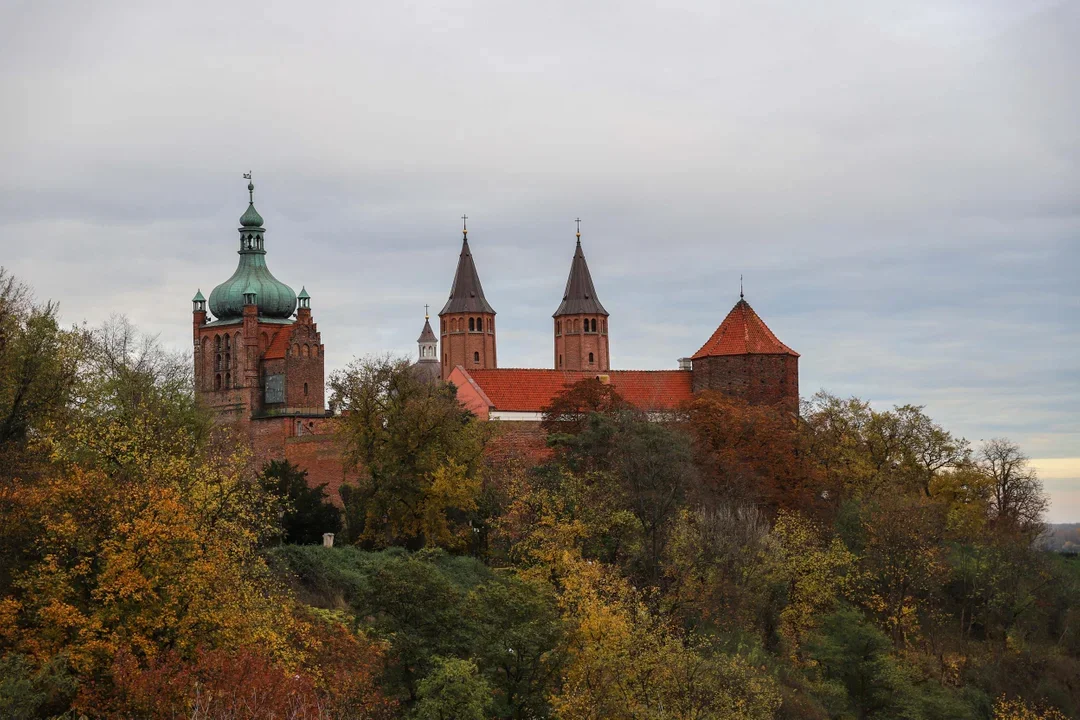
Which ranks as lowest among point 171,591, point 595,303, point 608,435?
point 171,591

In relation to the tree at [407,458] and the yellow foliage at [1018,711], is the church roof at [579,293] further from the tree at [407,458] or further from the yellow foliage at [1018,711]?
the yellow foliage at [1018,711]

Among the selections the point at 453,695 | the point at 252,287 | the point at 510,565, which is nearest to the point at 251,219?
the point at 252,287

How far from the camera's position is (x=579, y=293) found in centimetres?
9075

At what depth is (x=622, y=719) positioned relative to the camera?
88.8 feet

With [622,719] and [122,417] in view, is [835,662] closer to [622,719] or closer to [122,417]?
[622,719]

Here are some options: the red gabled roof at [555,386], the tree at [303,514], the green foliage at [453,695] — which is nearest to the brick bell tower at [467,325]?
the red gabled roof at [555,386]

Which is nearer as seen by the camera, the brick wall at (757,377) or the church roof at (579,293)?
the brick wall at (757,377)

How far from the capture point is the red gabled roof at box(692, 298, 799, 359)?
66312 mm

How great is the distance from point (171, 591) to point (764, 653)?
61.9 ft

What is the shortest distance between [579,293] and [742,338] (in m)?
25.0

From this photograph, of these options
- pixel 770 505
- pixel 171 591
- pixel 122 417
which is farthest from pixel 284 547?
pixel 770 505

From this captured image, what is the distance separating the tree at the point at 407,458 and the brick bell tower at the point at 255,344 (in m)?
35.8

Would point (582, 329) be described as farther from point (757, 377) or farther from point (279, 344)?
point (757, 377)

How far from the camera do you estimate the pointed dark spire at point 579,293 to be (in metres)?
90.4
